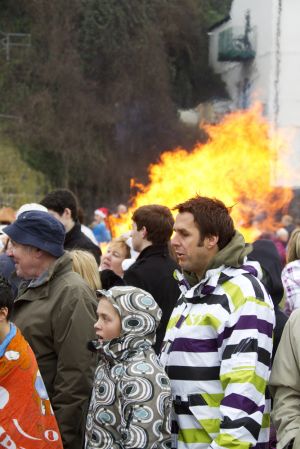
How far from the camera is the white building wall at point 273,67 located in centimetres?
2738

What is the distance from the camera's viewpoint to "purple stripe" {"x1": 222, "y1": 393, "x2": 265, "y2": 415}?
351 centimetres

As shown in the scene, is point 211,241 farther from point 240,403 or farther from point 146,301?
point 240,403

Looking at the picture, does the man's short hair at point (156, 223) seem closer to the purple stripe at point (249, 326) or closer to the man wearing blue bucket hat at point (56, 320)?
the man wearing blue bucket hat at point (56, 320)

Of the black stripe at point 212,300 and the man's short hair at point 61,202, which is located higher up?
the black stripe at point 212,300

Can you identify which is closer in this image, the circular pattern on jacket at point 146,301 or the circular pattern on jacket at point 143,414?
the circular pattern on jacket at point 143,414

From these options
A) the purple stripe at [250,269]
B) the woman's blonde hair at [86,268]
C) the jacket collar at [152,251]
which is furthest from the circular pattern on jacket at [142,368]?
the jacket collar at [152,251]

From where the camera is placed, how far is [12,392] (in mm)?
3961

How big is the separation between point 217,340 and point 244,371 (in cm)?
18

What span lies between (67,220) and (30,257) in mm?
2574

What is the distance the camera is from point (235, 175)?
17.1m

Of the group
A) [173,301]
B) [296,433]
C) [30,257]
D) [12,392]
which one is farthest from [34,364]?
[173,301]

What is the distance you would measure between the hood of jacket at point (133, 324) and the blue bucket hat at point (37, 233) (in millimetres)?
939

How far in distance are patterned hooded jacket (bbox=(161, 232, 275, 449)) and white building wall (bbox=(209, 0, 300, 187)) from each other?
76.7ft

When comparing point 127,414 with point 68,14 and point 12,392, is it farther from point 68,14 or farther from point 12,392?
point 68,14
